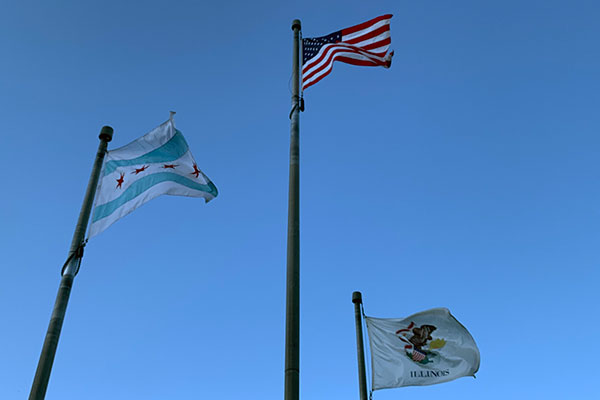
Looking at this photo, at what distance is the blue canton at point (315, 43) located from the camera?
14.6m

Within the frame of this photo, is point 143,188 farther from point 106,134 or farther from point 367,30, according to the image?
point 367,30

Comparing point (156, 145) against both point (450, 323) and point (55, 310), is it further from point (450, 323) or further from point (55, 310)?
point (450, 323)

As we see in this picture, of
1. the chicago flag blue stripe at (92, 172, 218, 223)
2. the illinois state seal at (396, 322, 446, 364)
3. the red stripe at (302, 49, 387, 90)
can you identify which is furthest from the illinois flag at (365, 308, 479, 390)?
the red stripe at (302, 49, 387, 90)

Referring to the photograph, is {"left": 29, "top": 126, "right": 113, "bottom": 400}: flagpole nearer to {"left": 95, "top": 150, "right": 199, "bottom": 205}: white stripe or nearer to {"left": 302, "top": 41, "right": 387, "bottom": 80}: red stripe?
{"left": 95, "top": 150, "right": 199, "bottom": 205}: white stripe

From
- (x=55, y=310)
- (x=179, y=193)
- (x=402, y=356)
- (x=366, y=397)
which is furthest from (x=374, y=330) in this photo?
(x=55, y=310)

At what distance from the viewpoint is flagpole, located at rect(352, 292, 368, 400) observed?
15.2 meters

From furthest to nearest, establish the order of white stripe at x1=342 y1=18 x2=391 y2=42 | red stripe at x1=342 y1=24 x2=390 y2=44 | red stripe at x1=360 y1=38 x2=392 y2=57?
white stripe at x1=342 y1=18 x2=391 y2=42 → red stripe at x1=342 y1=24 x2=390 y2=44 → red stripe at x1=360 y1=38 x2=392 y2=57

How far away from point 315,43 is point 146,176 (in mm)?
5298

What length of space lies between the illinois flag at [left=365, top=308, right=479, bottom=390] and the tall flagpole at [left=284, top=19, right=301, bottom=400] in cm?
707

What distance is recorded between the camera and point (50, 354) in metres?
9.53

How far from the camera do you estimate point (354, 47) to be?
1502cm

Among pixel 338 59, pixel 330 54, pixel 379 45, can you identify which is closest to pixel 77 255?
pixel 330 54

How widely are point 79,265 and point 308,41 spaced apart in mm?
7712

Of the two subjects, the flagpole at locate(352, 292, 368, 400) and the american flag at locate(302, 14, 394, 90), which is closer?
the american flag at locate(302, 14, 394, 90)
